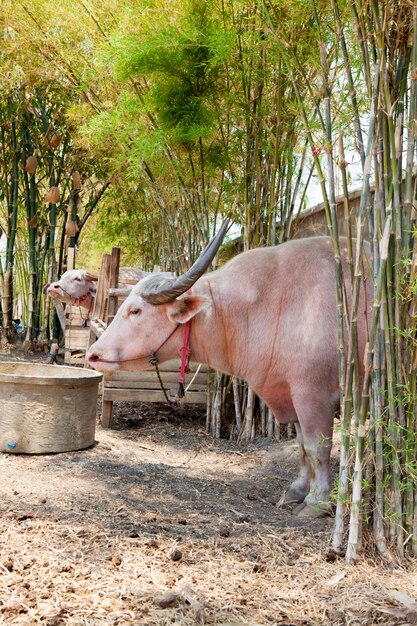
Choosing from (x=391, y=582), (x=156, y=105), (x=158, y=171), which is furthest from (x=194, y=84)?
(x=391, y=582)

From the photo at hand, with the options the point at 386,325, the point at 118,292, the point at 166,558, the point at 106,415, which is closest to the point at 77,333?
the point at 118,292

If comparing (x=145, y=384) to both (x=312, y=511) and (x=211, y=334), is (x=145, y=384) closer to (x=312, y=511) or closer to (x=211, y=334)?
(x=211, y=334)

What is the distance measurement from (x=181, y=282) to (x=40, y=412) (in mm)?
1428

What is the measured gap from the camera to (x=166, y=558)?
2533 millimetres

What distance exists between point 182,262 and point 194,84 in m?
1.77

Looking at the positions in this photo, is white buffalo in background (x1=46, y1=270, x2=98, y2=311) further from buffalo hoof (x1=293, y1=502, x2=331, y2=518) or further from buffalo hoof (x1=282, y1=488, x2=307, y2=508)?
buffalo hoof (x1=293, y1=502, x2=331, y2=518)

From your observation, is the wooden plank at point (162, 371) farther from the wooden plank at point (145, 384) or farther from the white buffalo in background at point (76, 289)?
the white buffalo in background at point (76, 289)

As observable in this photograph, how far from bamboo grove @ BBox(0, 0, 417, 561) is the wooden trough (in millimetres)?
1444

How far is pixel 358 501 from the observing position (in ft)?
8.18

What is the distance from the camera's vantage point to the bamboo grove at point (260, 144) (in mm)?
2498

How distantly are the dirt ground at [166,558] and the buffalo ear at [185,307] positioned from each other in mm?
941

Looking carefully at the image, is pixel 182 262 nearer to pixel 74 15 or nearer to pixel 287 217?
pixel 287 217

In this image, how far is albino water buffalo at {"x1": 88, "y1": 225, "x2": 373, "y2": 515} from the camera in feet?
11.3

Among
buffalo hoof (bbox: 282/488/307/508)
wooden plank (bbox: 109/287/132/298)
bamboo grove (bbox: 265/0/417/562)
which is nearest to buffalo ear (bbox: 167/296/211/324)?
buffalo hoof (bbox: 282/488/307/508)
